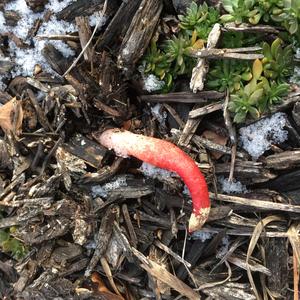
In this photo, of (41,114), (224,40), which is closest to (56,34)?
(41,114)

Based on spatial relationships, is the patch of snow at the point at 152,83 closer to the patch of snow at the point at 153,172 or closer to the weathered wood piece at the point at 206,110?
the weathered wood piece at the point at 206,110

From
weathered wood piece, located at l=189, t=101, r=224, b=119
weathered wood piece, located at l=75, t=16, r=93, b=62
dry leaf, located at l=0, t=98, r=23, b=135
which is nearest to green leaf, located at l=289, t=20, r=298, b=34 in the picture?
weathered wood piece, located at l=189, t=101, r=224, b=119

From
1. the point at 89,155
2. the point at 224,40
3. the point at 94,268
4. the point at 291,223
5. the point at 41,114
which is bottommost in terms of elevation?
the point at 94,268

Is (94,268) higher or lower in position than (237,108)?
lower

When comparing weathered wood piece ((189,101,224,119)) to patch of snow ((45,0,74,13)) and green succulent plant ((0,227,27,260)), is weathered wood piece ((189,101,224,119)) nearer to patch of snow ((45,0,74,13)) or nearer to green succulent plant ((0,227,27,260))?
patch of snow ((45,0,74,13))

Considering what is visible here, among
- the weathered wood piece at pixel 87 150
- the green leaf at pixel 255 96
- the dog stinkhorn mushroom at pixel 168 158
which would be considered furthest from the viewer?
the weathered wood piece at pixel 87 150

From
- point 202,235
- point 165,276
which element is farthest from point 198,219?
point 165,276

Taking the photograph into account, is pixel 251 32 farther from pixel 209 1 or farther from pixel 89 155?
pixel 89 155

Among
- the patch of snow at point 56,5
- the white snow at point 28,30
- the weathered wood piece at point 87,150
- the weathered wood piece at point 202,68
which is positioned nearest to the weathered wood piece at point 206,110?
the weathered wood piece at point 202,68
